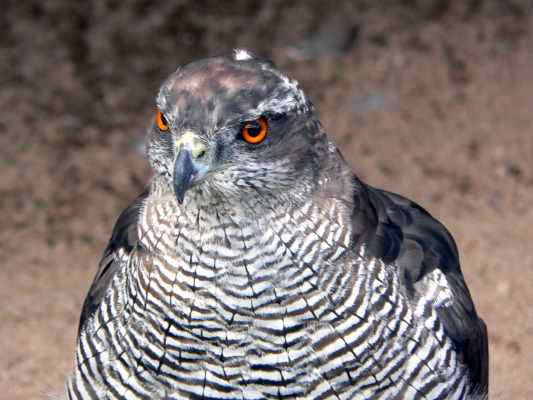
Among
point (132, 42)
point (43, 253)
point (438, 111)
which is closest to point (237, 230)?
point (43, 253)

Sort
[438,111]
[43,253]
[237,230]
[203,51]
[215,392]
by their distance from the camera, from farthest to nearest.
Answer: [203,51] → [438,111] → [43,253] → [215,392] → [237,230]

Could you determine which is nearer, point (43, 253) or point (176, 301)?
point (176, 301)

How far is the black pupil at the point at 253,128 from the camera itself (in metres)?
3.92

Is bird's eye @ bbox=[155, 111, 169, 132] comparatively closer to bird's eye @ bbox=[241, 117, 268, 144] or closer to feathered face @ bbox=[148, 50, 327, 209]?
feathered face @ bbox=[148, 50, 327, 209]

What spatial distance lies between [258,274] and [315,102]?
16.6ft

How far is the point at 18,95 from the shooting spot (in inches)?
361

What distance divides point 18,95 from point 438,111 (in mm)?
3919

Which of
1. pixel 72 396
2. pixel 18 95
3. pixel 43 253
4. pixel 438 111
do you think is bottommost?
pixel 72 396

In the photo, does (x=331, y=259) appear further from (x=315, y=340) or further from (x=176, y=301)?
(x=176, y=301)

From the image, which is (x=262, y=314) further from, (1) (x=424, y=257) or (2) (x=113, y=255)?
(2) (x=113, y=255)

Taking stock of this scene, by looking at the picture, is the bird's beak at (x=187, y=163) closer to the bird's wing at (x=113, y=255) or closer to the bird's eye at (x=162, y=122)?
the bird's eye at (x=162, y=122)

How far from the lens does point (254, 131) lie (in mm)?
3936

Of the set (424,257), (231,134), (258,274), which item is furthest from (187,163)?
(424,257)

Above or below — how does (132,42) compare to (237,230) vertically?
above
